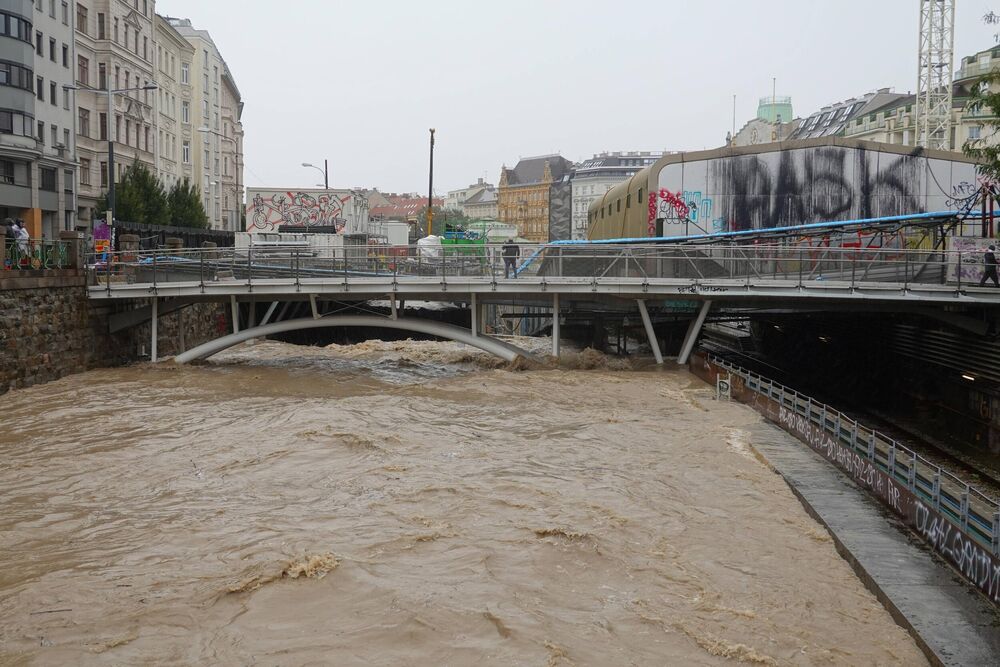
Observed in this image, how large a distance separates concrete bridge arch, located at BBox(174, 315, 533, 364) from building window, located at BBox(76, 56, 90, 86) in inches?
1005

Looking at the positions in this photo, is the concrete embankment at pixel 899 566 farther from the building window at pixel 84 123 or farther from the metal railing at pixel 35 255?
the building window at pixel 84 123

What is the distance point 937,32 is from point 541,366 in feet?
193

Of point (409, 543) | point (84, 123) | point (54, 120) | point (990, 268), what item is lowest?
point (409, 543)

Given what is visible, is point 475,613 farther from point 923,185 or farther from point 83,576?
point 923,185

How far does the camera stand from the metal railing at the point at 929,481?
13758 mm

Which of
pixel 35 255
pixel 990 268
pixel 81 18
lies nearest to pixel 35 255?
pixel 35 255

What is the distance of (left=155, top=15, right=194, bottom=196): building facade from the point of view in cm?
6538

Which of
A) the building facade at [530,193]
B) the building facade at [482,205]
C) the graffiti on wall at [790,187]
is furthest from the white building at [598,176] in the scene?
the graffiti on wall at [790,187]

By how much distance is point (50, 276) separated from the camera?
29500 mm

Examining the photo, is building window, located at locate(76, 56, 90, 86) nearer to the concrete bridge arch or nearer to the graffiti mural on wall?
the graffiti mural on wall

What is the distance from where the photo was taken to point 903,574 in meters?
13.6

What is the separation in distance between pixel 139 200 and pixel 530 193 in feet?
349

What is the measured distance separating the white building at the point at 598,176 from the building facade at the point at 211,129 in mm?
56171

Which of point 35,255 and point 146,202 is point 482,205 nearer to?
point 146,202
